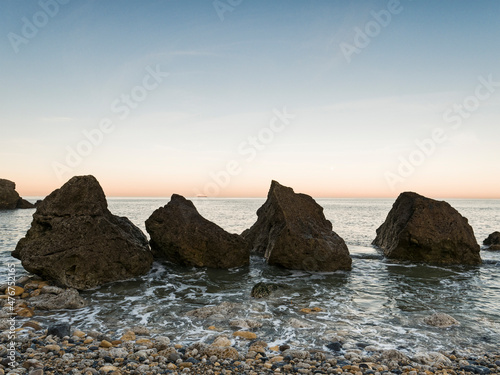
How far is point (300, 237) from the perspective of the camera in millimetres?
15102

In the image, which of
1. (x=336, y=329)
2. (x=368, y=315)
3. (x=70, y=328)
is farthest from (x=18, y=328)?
(x=368, y=315)

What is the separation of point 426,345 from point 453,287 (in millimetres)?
6450

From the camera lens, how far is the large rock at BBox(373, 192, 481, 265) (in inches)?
668

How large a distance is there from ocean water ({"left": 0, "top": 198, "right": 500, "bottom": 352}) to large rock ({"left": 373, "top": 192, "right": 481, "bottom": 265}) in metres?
1.01

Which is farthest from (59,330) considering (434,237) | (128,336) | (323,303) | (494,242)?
(494,242)

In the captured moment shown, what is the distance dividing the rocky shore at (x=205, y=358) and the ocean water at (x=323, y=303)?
19.4 inches

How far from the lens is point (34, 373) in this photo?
544 centimetres

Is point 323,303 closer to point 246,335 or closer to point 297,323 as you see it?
point 297,323

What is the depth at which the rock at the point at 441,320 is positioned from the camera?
27.7 feet

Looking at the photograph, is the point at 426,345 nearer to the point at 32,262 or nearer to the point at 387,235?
the point at 32,262

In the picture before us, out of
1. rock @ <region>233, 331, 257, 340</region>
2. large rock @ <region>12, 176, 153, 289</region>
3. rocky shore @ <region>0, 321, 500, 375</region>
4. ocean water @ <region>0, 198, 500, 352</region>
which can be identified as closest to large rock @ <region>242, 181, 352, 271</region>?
ocean water @ <region>0, 198, 500, 352</region>

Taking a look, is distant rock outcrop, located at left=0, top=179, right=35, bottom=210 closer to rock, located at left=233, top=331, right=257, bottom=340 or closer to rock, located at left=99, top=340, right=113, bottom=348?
rock, located at left=99, top=340, right=113, bottom=348

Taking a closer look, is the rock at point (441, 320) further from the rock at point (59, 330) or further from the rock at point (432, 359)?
the rock at point (59, 330)

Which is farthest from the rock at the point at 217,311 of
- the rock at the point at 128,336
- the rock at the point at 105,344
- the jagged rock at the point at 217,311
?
the rock at the point at 105,344
